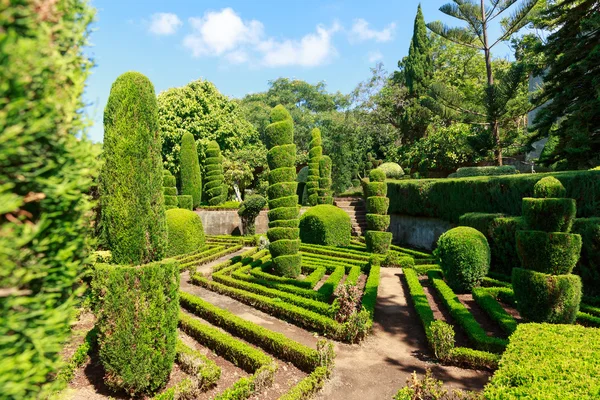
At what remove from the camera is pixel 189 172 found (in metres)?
25.3

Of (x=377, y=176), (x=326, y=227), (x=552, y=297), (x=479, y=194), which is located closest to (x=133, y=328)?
(x=552, y=297)

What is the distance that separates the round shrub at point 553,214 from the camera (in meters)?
7.02

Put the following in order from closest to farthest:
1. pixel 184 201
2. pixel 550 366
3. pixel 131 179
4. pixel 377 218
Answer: pixel 550 366, pixel 131 179, pixel 377 218, pixel 184 201

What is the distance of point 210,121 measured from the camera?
1223 inches

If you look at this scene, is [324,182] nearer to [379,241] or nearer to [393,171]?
[393,171]

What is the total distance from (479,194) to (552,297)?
27.9ft

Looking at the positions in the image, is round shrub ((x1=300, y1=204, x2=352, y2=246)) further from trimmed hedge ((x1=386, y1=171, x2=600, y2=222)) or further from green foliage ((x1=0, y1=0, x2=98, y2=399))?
green foliage ((x1=0, y1=0, x2=98, y2=399))

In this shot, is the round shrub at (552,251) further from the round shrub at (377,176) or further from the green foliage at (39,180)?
the round shrub at (377,176)

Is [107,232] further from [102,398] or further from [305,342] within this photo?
[305,342]

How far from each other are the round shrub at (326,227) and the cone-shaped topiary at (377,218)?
2.31 m

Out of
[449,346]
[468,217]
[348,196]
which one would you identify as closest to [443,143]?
[348,196]

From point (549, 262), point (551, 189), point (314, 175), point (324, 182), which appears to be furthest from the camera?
point (314, 175)

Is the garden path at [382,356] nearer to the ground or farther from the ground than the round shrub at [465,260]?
nearer to the ground

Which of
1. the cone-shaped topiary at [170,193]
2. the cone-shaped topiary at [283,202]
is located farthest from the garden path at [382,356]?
the cone-shaped topiary at [170,193]
